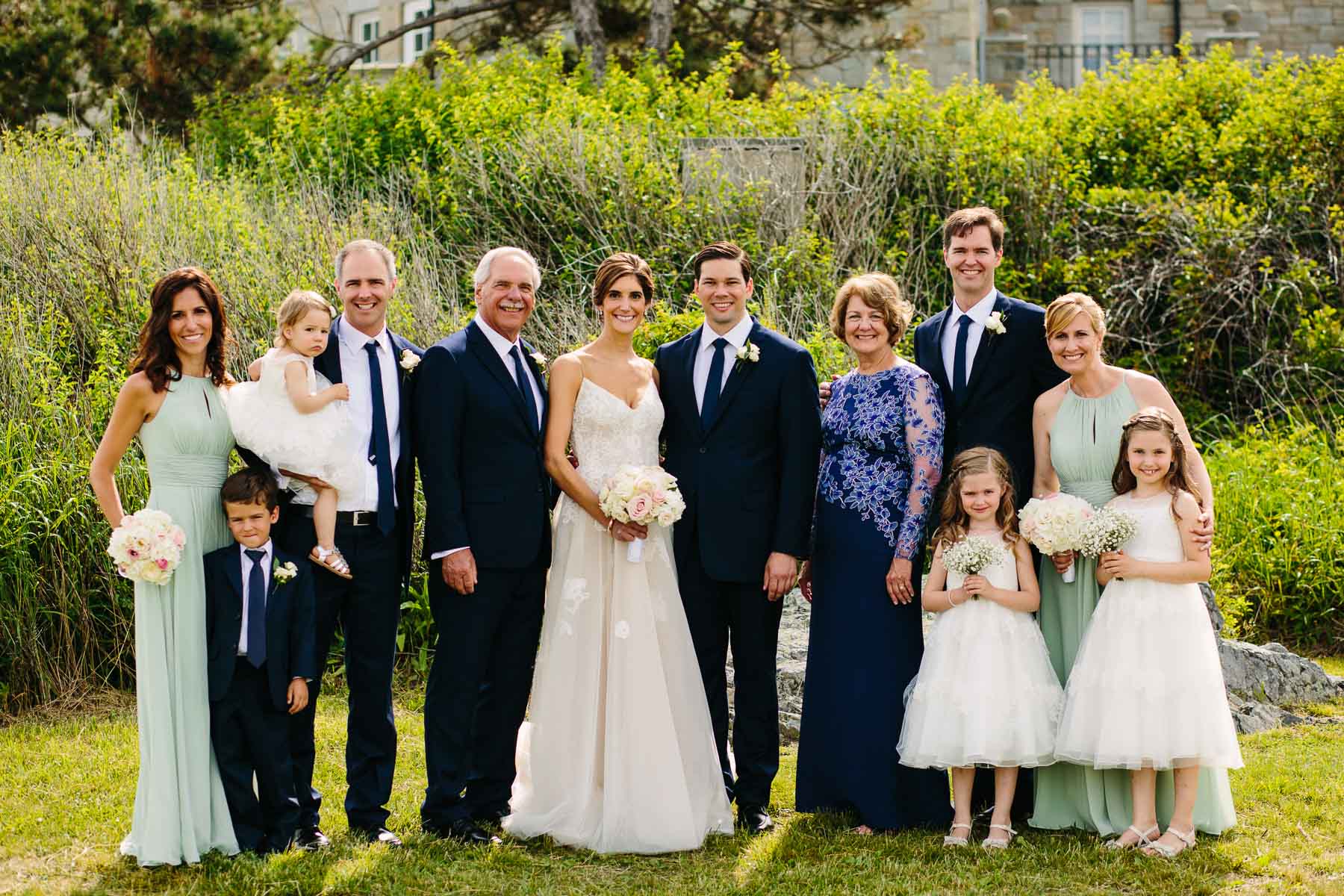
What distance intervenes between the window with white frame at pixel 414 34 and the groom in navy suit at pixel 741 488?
16.6m

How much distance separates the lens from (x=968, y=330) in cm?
544

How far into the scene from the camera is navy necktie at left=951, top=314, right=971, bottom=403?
213 inches

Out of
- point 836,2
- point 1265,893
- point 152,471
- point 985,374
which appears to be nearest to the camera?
point 1265,893

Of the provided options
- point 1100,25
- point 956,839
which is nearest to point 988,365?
point 956,839

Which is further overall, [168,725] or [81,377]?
[81,377]

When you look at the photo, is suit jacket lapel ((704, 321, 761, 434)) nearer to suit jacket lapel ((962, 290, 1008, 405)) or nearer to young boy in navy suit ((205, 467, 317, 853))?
suit jacket lapel ((962, 290, 1008, 405))

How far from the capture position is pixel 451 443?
16.5 feet

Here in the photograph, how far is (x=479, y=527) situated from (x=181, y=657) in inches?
45.7

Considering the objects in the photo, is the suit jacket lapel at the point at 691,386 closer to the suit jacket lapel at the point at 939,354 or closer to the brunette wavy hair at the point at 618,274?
the brunette wavy hair at the point at 618,274

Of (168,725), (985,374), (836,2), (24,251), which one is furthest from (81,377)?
(836,2)

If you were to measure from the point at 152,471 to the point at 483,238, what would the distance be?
7.64 meters

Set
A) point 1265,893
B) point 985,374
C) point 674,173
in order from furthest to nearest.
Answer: point 674,173 → point 985,374 → point 1265,893

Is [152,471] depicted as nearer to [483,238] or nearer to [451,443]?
[451,443]

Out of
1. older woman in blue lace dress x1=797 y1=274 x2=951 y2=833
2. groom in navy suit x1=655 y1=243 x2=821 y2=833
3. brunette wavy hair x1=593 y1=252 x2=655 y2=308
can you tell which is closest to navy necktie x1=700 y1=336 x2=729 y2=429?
groom in navy suit x1=655 y1=243 x2=821 y2=833
